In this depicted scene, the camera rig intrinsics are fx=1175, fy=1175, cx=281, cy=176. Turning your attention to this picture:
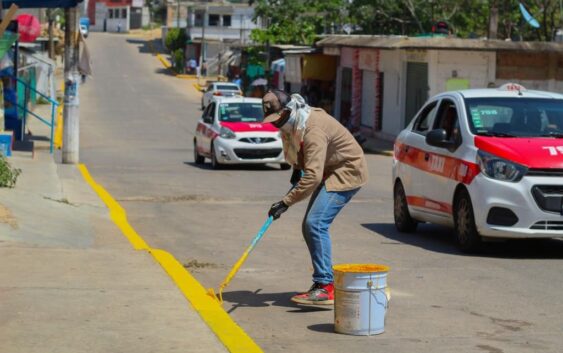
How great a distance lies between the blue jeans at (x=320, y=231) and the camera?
9.34 meters

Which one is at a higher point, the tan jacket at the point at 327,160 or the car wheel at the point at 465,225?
the tan jacket at the point at 327,160

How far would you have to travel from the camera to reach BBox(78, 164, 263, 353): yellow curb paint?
7586 millimetres

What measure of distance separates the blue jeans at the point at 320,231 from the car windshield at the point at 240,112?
62.1 feet

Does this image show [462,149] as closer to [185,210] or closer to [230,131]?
[185,210]

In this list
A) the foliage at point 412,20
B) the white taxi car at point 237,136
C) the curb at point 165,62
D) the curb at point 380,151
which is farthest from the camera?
the curb at point 165,62

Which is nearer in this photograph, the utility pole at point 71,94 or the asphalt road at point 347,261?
the asphalt road at point 347,261

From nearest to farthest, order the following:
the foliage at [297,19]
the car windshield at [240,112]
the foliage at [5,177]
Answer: the foliage at [5,177], the car windshield at [240,112], the foliage at [297,19]

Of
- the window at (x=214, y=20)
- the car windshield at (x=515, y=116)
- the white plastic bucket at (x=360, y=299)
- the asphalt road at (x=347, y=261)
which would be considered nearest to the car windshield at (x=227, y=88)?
the asphalt road at (x=347, y=261)

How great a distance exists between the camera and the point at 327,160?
31.2ft

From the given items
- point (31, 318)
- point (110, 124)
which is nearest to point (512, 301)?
point (31, 318)

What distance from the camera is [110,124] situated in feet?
170

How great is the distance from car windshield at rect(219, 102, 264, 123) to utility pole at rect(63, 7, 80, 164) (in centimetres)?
354

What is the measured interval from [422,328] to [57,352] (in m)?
2.82

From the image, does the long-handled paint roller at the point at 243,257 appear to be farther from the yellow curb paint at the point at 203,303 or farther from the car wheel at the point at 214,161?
the car wheel at the point at 214,161
